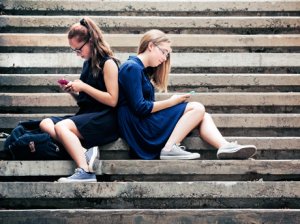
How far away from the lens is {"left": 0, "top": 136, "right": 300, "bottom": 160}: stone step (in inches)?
171

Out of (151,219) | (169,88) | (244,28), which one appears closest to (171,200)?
(151,219)

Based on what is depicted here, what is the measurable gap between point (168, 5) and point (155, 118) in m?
2.31

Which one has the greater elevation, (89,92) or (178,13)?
(178,13)

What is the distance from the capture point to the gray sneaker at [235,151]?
13.4ft

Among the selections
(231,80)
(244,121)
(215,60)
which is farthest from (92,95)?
(215,60)

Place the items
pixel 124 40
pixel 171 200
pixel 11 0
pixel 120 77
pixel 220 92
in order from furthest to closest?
pixel 11 0
pixel 124 40
pixel 220 92
pixel 120 77
pixel 171 200

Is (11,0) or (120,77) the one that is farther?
(11,0)

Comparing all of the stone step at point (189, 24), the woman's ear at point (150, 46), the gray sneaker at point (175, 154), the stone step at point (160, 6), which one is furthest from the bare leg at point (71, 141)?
the stone step at point (160, 6)

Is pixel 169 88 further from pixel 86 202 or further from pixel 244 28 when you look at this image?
pixel 86 202

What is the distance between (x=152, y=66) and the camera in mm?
4430

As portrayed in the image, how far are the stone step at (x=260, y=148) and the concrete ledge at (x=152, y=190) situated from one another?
0.45m

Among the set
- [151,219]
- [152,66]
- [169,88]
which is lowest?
[151,219]

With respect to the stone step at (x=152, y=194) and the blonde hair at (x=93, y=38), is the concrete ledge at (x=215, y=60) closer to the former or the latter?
the blonde hair at (x=93, y=38)

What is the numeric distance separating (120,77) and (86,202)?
952 mm
